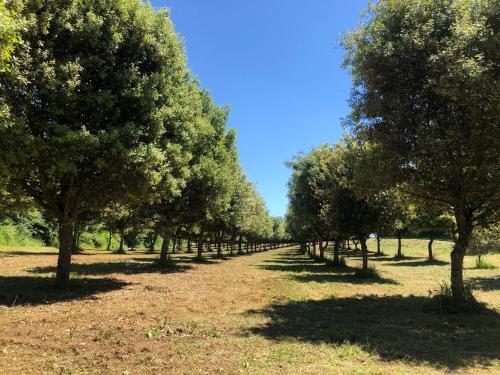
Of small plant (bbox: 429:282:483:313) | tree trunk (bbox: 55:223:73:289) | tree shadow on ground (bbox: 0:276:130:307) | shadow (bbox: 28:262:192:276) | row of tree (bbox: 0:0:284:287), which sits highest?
row of tree (bbox: 0:0:284:287)

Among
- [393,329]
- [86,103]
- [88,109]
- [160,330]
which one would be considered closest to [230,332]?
[160,330]

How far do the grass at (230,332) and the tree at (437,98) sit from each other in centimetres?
443

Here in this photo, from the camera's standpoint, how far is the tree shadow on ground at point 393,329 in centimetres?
897

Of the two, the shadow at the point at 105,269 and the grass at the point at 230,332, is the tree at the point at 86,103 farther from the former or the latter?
the shadow at the point at 105,269

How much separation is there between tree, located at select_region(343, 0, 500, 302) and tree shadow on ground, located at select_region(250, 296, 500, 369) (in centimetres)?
257

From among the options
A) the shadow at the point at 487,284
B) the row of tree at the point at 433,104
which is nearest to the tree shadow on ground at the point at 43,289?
the row of tree at the point at 433,104

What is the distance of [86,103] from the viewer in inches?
559

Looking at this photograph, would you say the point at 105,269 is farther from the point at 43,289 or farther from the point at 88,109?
the point at 88,109

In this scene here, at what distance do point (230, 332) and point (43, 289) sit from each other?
30.4ft

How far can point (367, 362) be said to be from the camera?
806 centimetres

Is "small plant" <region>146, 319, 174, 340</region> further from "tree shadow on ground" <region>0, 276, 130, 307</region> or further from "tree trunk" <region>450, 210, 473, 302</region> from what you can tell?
"tree trunk" <region>450, 210, 473, 302</region>

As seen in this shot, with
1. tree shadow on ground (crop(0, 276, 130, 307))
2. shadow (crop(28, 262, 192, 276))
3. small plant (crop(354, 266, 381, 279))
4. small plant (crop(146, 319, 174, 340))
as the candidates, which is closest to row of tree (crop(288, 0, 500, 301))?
small plant (crop(146, 319, 174, 340))

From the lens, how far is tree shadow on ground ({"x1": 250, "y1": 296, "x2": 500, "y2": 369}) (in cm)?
897

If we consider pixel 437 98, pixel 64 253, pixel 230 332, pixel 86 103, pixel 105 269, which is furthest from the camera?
pixel 105 269
